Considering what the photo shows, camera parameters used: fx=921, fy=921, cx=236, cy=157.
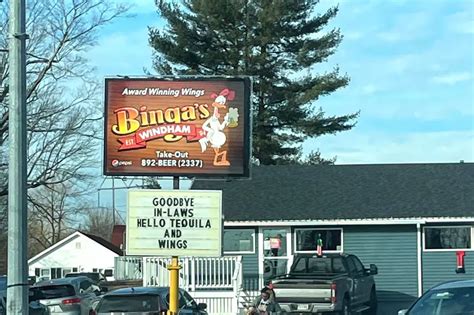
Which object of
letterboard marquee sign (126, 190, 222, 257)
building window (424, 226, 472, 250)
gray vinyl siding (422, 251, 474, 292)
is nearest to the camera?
letterboard marquee sign (126, 190, 222, 257)

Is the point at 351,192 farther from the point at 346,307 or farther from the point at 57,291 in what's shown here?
the point at 57,291

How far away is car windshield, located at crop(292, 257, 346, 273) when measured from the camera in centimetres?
2455

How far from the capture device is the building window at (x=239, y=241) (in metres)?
29.5

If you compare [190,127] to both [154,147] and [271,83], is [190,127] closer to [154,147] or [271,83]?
[154,147]

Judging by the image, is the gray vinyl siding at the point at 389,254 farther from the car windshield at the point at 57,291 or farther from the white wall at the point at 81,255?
the white wall at the point at 81,255

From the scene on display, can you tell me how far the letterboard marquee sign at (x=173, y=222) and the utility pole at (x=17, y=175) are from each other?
4947mm

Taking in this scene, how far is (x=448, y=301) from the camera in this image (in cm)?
1257

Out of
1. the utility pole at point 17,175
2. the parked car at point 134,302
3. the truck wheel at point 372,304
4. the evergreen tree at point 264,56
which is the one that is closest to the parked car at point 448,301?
the utility pole at point 17,175

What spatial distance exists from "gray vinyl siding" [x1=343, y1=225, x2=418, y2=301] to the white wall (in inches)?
1685

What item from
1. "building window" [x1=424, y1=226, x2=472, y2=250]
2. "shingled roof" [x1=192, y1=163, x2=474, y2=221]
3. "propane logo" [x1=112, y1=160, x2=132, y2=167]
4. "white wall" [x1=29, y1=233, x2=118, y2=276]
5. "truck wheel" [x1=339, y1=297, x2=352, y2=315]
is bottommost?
"white wall" [x1=29, y1=233, x2=118, y2=276]

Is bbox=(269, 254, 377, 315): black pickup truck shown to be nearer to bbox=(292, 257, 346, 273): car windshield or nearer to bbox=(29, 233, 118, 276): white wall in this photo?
bbox=(292, 257, 346, 273): car windshield

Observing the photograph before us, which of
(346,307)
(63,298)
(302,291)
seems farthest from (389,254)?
(63,298)

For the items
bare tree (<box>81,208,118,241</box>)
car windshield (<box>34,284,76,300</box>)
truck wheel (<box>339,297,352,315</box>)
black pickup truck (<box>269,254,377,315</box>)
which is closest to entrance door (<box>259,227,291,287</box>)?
black pickup truck (<box>269,254,377,315</box>)

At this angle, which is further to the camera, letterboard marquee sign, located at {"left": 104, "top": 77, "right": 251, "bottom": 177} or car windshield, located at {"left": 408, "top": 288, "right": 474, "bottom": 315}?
letterboard marquee sign, located at {"left": 104, "top": 77, "right": 251, "bottom": 177}
